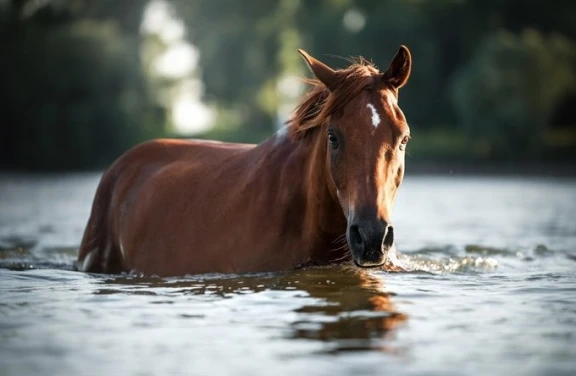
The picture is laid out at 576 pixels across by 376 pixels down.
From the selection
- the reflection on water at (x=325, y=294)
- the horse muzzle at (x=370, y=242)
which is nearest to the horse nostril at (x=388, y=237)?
the horse muzzle at (x=370, y=242)

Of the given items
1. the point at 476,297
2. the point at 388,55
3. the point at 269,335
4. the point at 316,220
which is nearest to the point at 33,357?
the point at 269,335

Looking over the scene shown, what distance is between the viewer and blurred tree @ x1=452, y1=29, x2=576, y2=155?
165 ft

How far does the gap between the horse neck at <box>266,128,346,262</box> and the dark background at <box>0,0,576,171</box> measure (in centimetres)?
4160

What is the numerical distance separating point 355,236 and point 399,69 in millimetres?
1338

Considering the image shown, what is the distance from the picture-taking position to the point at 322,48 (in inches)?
2628

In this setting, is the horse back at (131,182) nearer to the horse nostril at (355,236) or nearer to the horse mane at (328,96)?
the horse mane at (328,96)

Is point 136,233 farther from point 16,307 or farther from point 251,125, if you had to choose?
point 251,125

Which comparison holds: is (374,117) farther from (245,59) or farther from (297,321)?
(245,59)

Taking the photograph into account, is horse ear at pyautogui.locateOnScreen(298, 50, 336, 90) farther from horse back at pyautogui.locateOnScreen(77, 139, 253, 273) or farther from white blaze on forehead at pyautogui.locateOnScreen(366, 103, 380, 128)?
horse back at pyautogui.locateOnScreen(77, 139, 253, 273)

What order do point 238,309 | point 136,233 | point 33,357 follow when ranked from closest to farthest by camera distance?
point 33,357 < point 238,309 < point 136,233

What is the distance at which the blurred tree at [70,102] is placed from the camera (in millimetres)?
48656

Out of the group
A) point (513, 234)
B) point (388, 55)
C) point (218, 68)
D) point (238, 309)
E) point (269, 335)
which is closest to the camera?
point (269, 335)

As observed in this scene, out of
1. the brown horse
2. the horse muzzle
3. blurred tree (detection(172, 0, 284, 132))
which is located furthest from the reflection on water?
blurred tree (detection(172, 0, 284, 132))

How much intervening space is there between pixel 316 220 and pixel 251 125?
68111 mm
